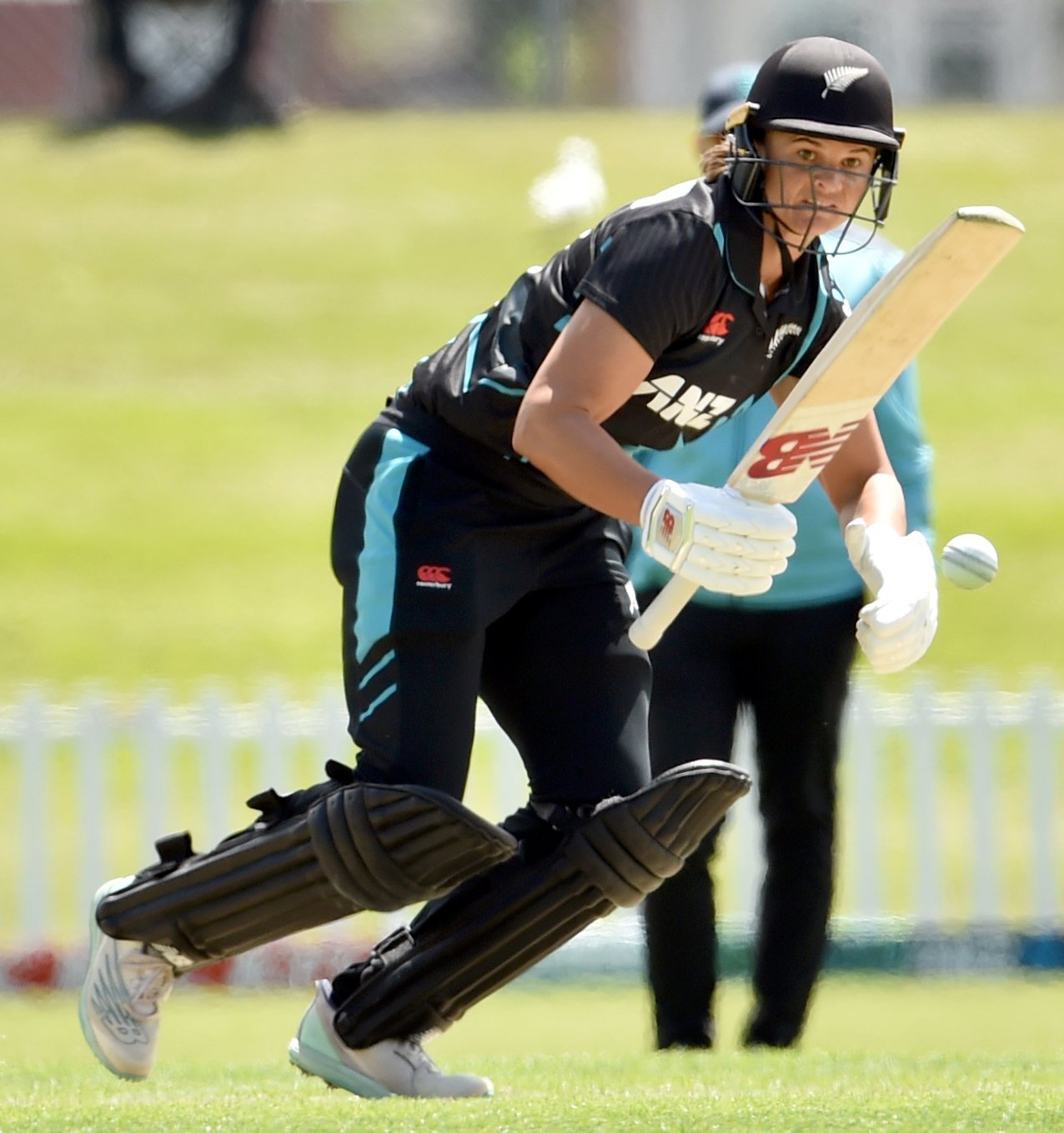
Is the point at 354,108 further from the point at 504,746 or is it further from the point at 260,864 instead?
the point at 260,864

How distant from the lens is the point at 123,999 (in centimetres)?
381

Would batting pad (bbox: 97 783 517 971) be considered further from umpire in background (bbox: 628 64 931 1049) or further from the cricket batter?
umpire in background (bbox: 628 64 931 1049)

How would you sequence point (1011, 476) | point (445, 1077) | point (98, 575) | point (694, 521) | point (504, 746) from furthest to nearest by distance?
1. point (1011, 476)
2. point (98, 575)
3. point (504, 746)
4. point (445, 1077)
5. point (694, 521)

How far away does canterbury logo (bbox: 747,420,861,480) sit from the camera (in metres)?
3.34

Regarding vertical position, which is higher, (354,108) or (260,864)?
(260,864)

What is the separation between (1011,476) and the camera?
12773mm

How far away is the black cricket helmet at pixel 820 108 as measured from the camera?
131 inches

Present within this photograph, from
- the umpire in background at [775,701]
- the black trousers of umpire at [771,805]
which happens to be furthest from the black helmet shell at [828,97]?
the black trousers of umpire at [771,805]

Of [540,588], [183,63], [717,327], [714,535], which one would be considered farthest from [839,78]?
[183,63]

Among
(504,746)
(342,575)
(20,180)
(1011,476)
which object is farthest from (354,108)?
(342,575)

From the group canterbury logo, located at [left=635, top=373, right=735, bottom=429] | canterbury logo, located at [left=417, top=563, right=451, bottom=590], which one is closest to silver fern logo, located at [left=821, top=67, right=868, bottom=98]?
canterbury logo, located at [left=635, top=373, right=735, bottom=429]

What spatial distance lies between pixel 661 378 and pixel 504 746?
361cm

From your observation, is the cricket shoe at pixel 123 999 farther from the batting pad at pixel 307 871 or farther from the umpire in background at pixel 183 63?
the umpire in background at pixel 183 63

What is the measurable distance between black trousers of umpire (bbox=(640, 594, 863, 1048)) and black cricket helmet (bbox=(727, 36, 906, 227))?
1.52 m
